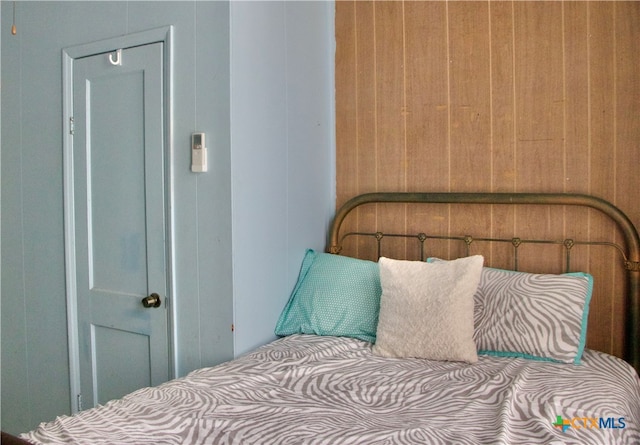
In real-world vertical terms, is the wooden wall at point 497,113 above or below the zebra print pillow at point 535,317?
above

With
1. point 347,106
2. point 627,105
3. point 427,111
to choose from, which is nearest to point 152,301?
point 347,106

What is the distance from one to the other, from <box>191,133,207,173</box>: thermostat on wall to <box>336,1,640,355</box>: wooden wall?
828 mm

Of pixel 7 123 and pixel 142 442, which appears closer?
pixel 142 442

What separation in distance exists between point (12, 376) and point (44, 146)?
1.14 metres

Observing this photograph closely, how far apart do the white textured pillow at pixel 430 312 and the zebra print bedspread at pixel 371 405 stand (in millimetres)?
51

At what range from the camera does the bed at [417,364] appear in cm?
141

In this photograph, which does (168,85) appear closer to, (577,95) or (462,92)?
(462,92)

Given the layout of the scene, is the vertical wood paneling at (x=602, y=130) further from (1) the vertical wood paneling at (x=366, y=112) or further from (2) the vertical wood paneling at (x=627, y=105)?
(1) the vertical wood paneling at (x=366, y=112)

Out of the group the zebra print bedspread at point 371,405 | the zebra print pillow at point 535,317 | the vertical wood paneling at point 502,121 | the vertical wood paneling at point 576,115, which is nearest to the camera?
the zebra print bedspread at point 371,405

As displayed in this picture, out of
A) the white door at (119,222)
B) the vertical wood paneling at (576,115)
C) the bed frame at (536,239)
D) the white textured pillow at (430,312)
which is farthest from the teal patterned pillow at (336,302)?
the vertical wood paneling at (576,115)

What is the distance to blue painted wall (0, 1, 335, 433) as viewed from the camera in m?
2.11

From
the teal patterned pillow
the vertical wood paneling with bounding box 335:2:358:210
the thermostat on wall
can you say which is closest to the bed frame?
the vertical wood paneling with bounding box 335:2:358:210

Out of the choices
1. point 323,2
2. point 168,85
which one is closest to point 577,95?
point 323,2

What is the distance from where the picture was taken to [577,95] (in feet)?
7.32
